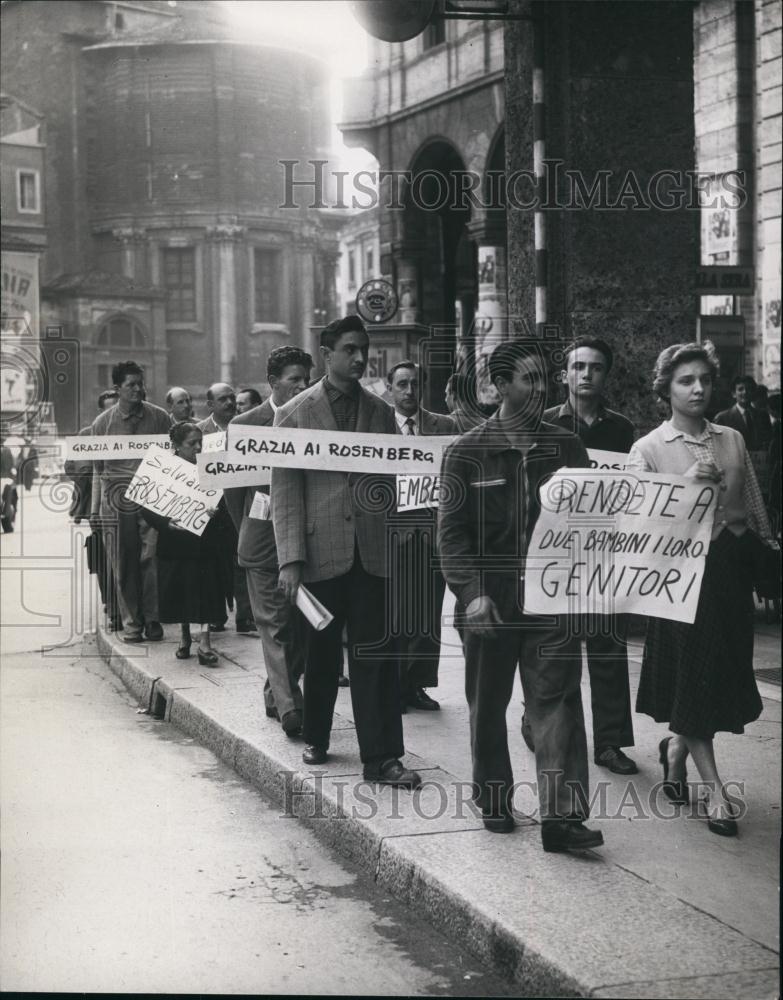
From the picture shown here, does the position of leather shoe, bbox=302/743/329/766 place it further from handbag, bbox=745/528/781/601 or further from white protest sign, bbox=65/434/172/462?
white protest sign, bbox=65/434/172/462

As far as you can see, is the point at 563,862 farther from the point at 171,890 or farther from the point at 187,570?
the point at 187,570

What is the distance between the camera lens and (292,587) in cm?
650

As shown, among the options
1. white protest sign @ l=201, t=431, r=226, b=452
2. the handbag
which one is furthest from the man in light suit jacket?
white protest sign @ l=201, t=431, r=226, b=452

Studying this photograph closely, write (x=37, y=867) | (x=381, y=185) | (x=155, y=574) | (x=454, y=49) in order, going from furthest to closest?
(x=381, y=185) → (x=454, y=49) → (x=155, y=574) → (x=37, y=867)

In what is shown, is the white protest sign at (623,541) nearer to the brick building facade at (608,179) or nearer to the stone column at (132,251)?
the brick building facade at (608,179)

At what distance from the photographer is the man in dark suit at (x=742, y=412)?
42.7 feet

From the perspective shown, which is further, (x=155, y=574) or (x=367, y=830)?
(x=155, y=574)

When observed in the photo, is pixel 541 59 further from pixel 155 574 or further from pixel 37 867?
pixel 37 867

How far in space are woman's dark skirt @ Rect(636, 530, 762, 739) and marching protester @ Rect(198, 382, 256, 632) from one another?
493cm

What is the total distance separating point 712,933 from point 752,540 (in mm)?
1858

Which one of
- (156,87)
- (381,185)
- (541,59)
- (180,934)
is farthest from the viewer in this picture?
(156,87)

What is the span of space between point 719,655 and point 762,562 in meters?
0.41

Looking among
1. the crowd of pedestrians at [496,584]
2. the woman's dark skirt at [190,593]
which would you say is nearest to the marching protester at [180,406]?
the woman's dark skirt at [190,593]

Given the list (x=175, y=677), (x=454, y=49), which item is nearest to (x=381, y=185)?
(x=454, y=49)
